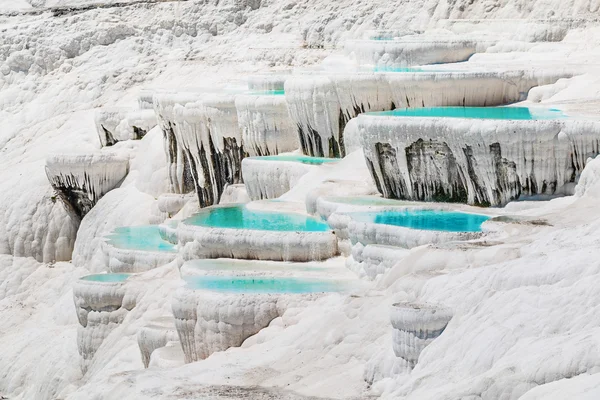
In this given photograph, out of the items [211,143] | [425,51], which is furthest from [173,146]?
[425,51]

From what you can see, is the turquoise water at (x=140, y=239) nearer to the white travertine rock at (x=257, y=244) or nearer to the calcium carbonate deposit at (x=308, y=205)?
the calcium carbonate deposit at (x=308, y=205)

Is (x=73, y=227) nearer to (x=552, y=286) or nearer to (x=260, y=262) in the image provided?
(x=260, y=262)

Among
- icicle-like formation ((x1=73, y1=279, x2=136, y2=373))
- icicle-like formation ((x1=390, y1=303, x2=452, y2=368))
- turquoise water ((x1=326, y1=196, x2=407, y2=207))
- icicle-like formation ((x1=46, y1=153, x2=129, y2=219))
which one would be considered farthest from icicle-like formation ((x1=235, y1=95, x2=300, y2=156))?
icicle-like formation ((x1=390, y1=303, x2=452, y2=368))

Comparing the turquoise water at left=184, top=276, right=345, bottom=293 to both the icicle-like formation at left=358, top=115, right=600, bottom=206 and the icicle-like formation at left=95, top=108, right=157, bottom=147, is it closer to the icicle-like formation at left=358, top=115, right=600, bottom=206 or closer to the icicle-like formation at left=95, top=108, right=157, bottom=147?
the icicle-like formation at left=358, top=115, right=600, bottom=206

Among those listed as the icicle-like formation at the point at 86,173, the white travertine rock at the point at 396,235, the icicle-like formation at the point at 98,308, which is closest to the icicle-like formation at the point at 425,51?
the icicle-like formation at the point at 86,173

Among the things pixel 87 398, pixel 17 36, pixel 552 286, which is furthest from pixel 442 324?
pixel 17 36

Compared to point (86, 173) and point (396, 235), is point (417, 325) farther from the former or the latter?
point (86, 173)
